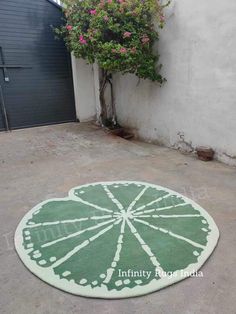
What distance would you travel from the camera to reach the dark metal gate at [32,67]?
16.5 ft

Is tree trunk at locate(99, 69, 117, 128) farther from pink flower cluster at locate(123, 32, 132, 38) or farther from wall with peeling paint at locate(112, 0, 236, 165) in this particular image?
A: pink flower cluster at locate(123, 32, 132, 38)

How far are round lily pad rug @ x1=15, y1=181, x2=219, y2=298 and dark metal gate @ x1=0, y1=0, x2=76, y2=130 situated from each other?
3362 millimetres

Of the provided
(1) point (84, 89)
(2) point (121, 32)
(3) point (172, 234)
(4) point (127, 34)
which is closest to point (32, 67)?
(1) point (84, 89)

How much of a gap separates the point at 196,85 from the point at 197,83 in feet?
0.11

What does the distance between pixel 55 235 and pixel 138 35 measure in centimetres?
346

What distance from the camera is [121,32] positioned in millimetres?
4234

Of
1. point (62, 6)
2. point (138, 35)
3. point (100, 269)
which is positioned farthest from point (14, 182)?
point (62, 6)

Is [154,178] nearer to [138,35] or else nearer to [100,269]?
[100,269]

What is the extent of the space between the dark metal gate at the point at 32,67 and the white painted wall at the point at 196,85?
1888mm

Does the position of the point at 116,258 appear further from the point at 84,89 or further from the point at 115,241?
the point at 84,89

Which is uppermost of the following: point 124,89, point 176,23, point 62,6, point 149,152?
point 62,6

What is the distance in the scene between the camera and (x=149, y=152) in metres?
4.28

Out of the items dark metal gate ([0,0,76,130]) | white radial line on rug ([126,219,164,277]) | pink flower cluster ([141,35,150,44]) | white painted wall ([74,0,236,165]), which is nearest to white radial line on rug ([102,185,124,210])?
white radial line on rug ([126,219,164,277])

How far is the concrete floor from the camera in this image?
1.45 metres
